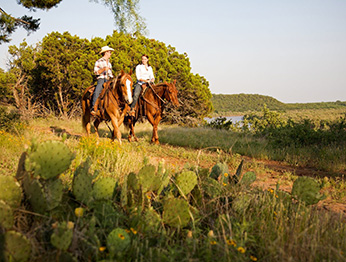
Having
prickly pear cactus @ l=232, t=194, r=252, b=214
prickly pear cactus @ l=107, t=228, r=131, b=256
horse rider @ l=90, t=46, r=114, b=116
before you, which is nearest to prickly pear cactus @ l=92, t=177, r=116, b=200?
prickly pear cactus @ l=107, t=228, r=131, b=256

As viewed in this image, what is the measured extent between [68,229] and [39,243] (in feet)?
1.37

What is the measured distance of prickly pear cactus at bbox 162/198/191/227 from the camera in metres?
3.04

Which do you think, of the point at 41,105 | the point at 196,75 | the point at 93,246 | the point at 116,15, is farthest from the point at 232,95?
the point at 93,246

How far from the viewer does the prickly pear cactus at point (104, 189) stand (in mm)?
3211

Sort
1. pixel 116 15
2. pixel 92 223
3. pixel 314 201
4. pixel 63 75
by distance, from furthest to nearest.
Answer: pixel 63 75 < pixel 116 15 < pixel 314 201 < pixel 92 223

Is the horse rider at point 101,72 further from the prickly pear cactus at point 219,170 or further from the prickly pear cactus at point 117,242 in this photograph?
the prickly pear cactus at point 117,242

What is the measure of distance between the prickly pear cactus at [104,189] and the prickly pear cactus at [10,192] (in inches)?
30.4

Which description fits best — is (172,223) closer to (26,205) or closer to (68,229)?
(68,229)

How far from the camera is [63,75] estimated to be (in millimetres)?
18797

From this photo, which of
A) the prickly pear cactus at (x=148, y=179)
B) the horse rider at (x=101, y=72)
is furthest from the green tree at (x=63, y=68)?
the prickly pear cactus at (x=148, y=179)

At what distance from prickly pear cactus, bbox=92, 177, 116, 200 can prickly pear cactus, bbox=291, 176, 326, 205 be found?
8.09ft

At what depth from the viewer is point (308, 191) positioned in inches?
149

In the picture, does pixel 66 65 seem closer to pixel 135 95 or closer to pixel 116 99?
pixel 135 95

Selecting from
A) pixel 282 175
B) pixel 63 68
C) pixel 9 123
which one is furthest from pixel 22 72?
pixel 282 175
